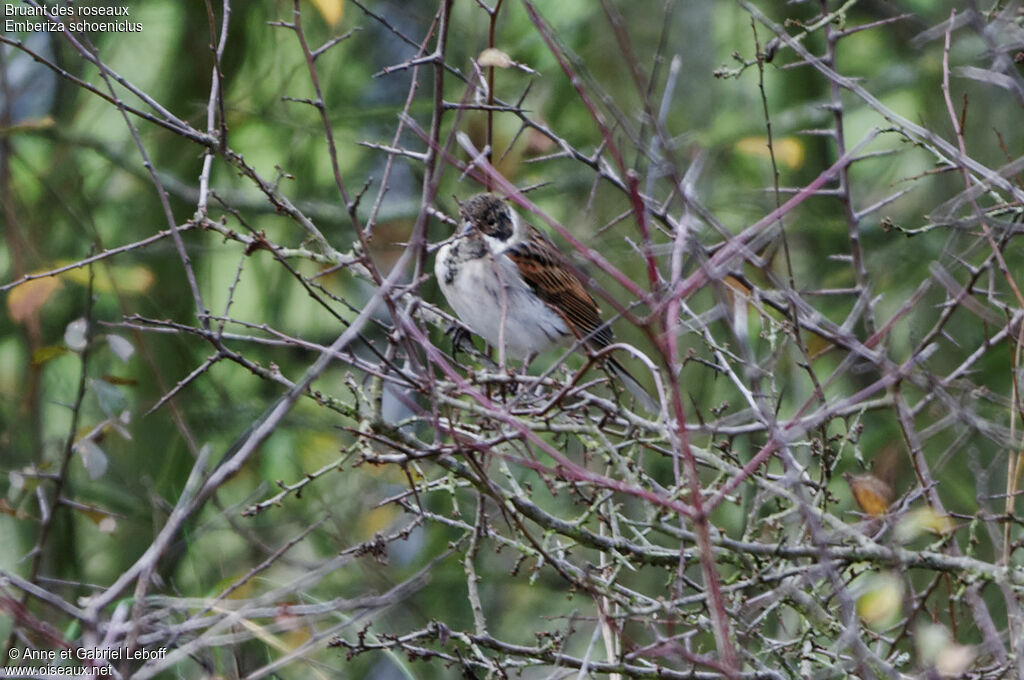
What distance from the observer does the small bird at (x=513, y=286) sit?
4.52 metres

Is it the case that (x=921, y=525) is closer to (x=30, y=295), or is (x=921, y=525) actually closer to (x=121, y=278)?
(x=30, y=295)

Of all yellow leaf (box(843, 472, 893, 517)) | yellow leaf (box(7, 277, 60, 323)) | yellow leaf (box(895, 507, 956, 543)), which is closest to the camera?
yellow leaf (box(895, 507, 956, 543))

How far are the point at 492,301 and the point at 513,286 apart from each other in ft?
1.65

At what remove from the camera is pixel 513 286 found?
16.4 ft

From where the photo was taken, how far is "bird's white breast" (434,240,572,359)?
14.7 ft

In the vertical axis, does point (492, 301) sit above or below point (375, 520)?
above

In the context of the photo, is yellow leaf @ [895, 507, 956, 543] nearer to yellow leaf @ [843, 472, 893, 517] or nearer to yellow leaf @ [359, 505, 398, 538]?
yellow leaf @ [843, 472, 893, 517]

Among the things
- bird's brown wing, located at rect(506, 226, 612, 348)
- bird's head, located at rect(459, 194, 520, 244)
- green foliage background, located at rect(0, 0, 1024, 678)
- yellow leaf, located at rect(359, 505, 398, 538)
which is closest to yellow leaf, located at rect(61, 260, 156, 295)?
green foliage background, located at rect(0, 0, 1024, 678)

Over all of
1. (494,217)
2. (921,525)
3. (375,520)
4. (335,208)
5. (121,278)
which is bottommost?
(375,520)

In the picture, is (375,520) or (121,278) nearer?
(121,278)

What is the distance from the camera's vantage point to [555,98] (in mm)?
6543

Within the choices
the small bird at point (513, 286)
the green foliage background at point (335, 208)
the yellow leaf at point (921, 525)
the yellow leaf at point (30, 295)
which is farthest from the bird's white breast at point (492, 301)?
the yellow leaf at point (921, 525)

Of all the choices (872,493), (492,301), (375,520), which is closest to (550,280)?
(492,301)

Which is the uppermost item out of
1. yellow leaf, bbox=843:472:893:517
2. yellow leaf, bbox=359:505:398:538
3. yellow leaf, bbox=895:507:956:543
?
yellow leaf, bbox=843:472:893:517
